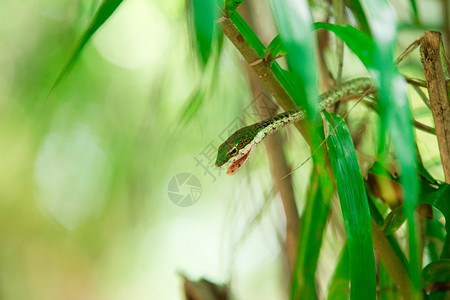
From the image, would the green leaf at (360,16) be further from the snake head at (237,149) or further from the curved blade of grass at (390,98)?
the curved blade of grass at (390,98)

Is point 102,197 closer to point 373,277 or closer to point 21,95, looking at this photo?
point 21,95

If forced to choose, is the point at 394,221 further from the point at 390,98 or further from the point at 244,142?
the point at 390,98

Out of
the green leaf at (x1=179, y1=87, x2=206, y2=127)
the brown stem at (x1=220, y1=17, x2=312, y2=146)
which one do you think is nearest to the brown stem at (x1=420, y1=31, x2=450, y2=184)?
the brown stem at (x1=220, y1=17, x2=312, y2=146)

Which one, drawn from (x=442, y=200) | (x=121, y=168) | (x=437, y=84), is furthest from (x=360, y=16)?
(x=121, y=168)

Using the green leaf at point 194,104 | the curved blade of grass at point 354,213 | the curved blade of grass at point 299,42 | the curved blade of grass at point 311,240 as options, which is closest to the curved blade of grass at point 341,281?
the curved blade of grass at point 311,240

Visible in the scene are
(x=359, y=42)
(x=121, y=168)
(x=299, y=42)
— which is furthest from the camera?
(x=121, y=168)

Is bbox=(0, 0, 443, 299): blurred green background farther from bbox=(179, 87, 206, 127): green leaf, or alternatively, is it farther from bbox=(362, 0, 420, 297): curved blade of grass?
bbox=(362, 0, 420, 297): curved blade of grass
